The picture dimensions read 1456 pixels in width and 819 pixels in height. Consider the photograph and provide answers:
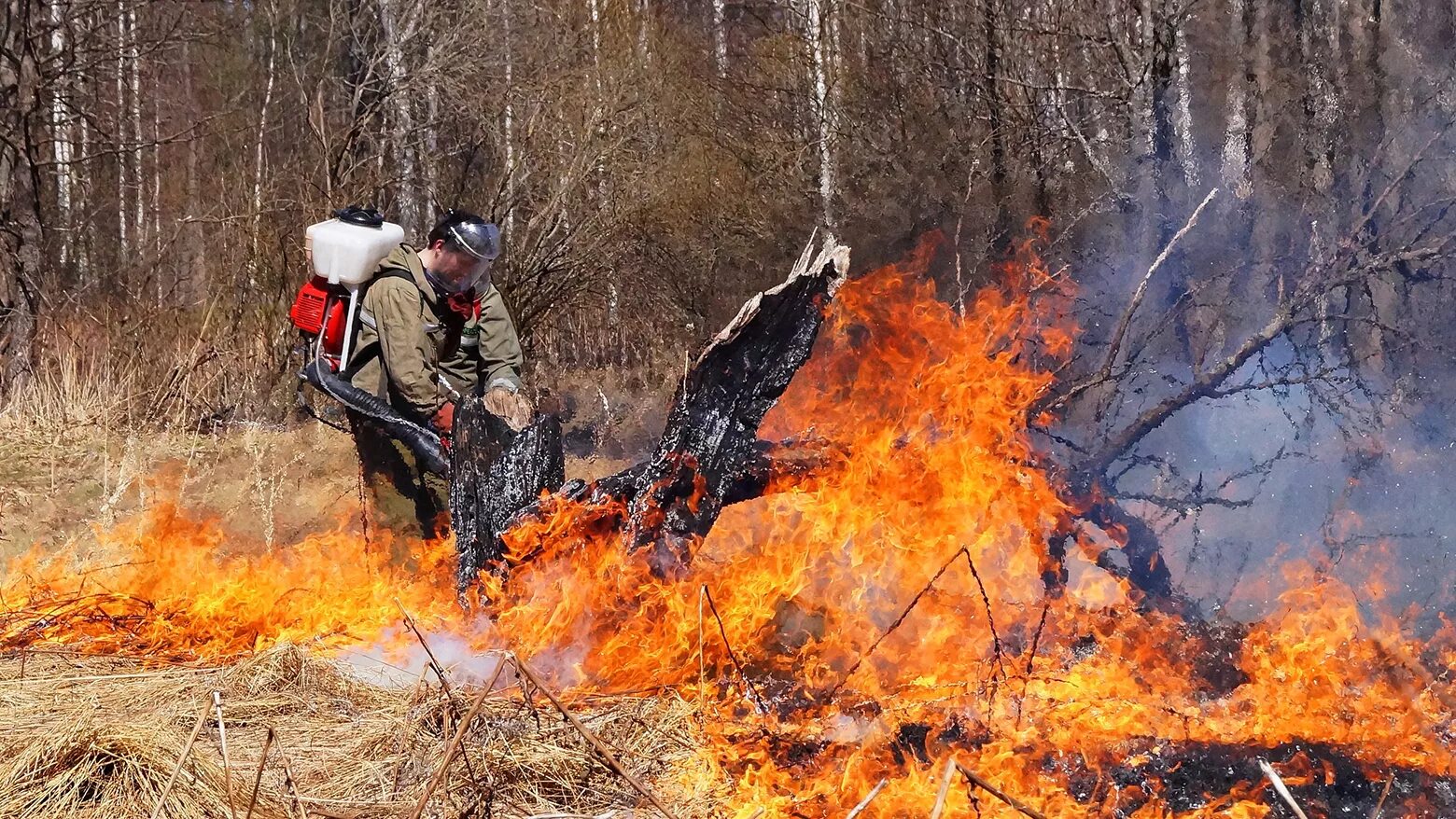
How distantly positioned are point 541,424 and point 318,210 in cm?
636

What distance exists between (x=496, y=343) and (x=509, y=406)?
412 mm

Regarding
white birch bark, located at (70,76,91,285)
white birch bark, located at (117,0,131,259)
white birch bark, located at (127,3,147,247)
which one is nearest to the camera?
white birch bark, located at (70,76,91,285)

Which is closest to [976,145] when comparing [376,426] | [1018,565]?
[1018,565]

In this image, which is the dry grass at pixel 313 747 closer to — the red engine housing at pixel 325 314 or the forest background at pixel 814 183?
the red engine housing at pixel 325 314

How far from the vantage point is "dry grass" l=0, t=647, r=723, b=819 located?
9.73 feet

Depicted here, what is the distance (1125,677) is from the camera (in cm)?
404

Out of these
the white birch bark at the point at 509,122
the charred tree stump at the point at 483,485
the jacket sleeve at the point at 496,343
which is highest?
the white birch bark at the point at 509,122

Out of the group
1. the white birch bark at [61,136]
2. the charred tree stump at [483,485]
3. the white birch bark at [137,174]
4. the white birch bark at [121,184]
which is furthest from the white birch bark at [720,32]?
the charred tree stump at [483,485]

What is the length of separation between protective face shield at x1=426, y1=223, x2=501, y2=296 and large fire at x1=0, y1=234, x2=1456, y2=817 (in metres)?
1.23

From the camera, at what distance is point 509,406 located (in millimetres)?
5074

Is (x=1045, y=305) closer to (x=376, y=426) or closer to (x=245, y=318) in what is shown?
(x=376, y=426)

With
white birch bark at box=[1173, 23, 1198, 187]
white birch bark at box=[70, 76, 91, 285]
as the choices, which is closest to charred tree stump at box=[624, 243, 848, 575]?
white birch bark at box=[1173, 23, 1198, 187]

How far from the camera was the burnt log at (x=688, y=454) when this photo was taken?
449 cm

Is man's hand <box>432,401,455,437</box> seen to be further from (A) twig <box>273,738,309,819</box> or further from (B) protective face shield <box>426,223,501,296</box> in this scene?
(A) twig <box>273,738,309,819</box>
